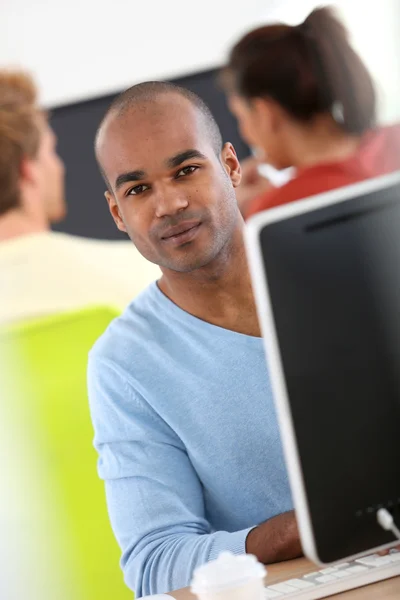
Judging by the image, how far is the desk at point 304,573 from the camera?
39.5 inches

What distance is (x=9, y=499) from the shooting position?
7.35 feet

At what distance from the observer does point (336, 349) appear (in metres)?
0.87

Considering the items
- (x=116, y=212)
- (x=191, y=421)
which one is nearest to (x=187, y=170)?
(x=116, y=212)

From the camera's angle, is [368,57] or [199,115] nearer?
[199,115]

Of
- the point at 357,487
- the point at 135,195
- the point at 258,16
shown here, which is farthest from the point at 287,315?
the point at 258,16

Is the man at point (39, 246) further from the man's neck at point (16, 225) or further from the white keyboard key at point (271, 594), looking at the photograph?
the white keyboard key at point (271, 594)

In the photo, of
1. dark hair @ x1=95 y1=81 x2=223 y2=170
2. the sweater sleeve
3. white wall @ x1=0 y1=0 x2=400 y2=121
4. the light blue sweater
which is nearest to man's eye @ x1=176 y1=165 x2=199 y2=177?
dark hair @ x1=95 y1=81 x2=223 y2=170

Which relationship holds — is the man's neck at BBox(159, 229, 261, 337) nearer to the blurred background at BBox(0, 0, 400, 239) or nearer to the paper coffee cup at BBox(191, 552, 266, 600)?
the paper coffee cup at BBox(191, 552, 266, 600)

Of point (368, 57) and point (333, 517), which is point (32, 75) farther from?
point (333, 517)

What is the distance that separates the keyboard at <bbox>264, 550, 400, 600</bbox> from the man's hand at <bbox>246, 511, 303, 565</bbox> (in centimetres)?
7

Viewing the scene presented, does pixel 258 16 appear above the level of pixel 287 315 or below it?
above

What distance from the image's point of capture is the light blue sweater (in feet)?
4.70

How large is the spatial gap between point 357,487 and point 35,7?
2.17 meters

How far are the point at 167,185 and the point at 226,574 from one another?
868mm
